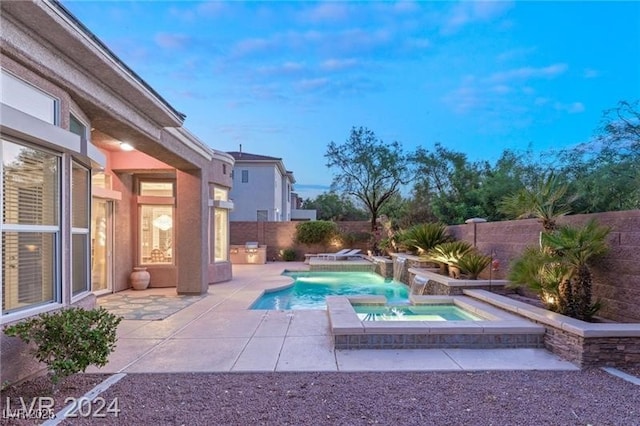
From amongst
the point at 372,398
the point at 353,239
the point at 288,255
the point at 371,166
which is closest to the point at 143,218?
the point at 372,398

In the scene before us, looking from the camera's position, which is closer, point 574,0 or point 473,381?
point 473,381

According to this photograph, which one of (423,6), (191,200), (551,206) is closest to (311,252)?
(191,200)

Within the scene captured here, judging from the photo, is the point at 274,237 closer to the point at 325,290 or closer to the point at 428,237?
the point at 325,290

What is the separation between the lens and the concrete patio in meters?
5.07

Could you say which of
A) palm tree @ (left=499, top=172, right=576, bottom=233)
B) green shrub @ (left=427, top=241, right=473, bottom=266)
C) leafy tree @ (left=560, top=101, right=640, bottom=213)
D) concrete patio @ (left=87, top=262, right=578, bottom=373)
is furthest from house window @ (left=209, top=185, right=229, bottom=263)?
leafy tree @ (left=560, top=101, right=640, bottom=213)

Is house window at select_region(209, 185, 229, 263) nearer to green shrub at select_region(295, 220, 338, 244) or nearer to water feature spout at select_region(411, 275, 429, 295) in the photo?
water feature spout at select_region(411, 275, 429, 295)

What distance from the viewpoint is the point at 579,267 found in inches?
237

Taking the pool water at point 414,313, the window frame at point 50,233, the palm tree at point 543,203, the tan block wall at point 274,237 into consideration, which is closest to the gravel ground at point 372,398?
the window frame at point 50,233

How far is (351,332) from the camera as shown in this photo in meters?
5.79

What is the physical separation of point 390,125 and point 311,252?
10.0 meters

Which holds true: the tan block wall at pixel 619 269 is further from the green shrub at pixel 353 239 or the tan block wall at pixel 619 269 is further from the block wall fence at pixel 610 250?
the green shrub at pixel 353 239

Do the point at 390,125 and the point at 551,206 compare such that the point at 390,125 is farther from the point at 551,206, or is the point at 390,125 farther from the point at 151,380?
the point at 151,380

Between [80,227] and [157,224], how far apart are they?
22.0 feet

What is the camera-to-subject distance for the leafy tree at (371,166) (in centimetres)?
2422
